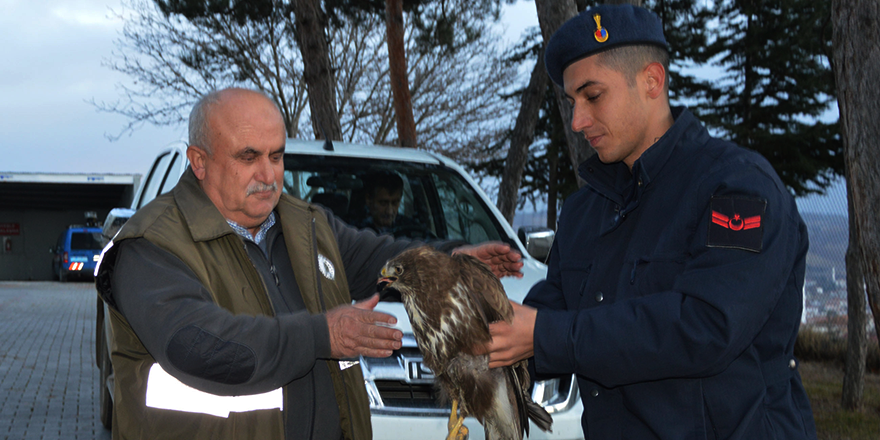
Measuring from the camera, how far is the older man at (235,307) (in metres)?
2.14

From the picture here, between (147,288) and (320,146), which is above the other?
(320,146)

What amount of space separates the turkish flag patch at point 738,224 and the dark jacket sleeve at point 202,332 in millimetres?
1194

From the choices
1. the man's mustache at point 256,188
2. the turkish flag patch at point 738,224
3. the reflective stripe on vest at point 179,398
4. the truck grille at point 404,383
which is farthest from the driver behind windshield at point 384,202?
the turkish flag patch at point 738,224

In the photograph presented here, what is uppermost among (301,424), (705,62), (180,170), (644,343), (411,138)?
(705,62)

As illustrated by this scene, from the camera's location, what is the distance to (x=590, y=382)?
88.7 inches

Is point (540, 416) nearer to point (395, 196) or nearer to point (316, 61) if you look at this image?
point (395, 196)

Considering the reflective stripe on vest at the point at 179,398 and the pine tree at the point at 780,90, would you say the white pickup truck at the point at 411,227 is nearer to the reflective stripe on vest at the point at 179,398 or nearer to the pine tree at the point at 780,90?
the reflective stripe on vest at the point at 179,398

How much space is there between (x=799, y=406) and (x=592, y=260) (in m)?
0.72

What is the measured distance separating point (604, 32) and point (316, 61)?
1095 centimetres

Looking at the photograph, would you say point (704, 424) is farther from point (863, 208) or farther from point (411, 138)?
point (411, 138)

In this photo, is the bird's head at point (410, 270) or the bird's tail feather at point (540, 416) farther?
the bird's tail feather at point (540, 416)

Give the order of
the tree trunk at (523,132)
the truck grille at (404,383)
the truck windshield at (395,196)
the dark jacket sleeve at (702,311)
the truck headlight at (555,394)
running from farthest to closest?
the tree trunk at (523,132)
the truck windshield at (395,196)
the truck headlight at (555,394)
the truck grille at (404,383)
the dark jacket sleeve at (702,311)

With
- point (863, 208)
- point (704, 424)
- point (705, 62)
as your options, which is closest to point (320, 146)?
point (863, 208)

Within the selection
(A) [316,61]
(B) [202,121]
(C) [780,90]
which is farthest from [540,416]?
(C) [780,90]
